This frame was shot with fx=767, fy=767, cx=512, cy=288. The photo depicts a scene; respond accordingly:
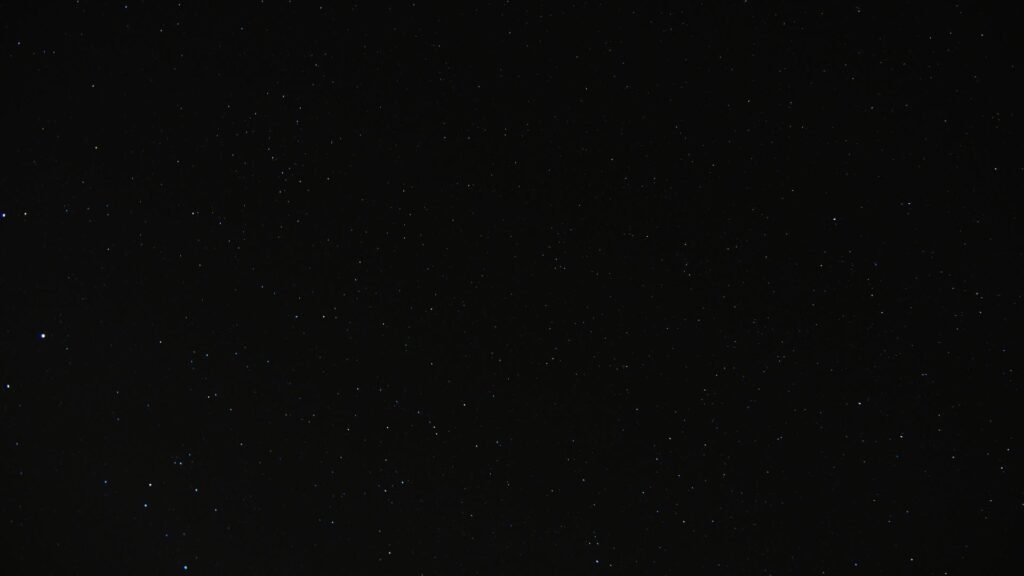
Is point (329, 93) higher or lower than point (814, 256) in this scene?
higher

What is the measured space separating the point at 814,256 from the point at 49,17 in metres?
0.61

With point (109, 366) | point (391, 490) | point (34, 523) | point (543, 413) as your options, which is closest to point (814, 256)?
point (543, 413)

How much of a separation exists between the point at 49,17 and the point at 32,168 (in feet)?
0.40

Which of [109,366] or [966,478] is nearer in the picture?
[966,478]

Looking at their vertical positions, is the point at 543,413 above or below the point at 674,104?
below

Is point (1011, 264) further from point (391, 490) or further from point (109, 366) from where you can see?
point (109, 366)

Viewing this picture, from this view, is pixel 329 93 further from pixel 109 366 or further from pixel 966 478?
pixel 966 478

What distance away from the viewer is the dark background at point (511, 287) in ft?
1.61

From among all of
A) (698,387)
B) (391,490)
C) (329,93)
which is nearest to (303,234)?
(329,93)

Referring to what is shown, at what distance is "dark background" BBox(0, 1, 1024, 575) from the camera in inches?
19.3

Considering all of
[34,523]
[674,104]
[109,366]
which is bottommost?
[34,523]

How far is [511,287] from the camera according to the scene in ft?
1.82

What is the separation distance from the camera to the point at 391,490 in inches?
23.5

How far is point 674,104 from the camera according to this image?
0.51 meters
